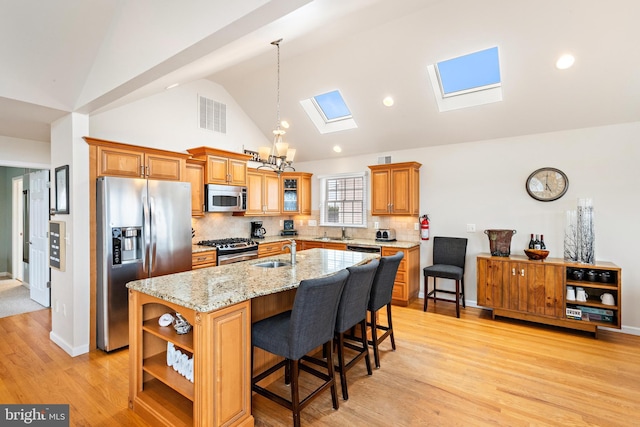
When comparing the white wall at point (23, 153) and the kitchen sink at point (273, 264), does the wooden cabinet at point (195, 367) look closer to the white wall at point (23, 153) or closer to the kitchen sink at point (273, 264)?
the kitchen sink at point (273, 264)

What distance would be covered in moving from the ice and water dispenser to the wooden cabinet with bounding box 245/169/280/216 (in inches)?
85.3

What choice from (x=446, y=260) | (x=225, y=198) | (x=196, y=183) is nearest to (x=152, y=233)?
(x=196, y=183)

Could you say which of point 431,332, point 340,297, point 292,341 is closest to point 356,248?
point 431,332

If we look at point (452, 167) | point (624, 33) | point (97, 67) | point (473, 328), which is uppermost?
point (624, 33)

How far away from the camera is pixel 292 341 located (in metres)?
1.94

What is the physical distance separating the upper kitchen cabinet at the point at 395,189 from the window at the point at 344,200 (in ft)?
1.55

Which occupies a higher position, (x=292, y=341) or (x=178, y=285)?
(x=178, y=285)

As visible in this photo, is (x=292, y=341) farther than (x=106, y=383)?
No

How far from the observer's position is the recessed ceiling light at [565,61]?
3.22m

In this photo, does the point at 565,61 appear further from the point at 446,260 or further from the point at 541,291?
the point at 446,260

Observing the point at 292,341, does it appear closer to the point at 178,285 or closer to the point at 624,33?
the point at 178,285

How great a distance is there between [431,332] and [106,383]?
11.0ft

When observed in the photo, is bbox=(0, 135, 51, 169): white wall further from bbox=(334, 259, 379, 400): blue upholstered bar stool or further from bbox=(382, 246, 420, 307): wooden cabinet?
bbox=(382, 246, 420, 307): wooden cabinet

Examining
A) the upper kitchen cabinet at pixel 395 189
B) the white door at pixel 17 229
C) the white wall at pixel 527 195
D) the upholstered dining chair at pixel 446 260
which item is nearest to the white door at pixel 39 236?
the white door at pixel 17 229
